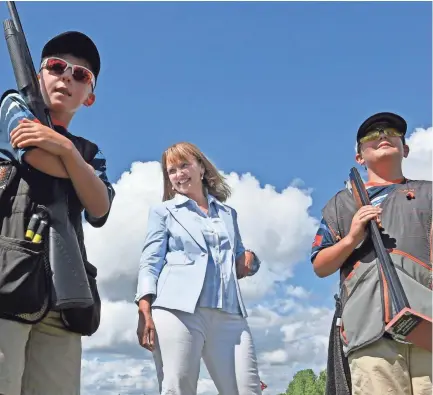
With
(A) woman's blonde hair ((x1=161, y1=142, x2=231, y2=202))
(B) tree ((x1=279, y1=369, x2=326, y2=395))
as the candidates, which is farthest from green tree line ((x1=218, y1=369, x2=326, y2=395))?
(A) woman's blonde hair ((x1=161, y1=142, x2=231, y2=202))

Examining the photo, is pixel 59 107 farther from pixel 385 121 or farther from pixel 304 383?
pixel 304 383

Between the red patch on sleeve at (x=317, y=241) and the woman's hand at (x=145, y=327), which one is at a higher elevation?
the red patch on sleeve at (x=317, y=241)

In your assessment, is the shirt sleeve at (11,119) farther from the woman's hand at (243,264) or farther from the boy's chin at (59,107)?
the woman's hand at (243,264)

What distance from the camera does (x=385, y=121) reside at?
456cm

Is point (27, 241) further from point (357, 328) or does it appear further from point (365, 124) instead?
point (365, 124)

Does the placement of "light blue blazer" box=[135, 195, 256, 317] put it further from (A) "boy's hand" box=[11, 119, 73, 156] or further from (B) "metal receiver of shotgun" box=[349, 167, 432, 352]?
(A) "boy's hand" box=[11, 119, 73, 156]

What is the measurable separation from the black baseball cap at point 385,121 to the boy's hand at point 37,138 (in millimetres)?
2447

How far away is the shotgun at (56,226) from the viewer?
294cm

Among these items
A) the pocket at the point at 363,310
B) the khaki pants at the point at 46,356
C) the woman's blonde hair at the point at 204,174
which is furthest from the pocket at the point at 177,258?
the khaki pants at the point at 46,356

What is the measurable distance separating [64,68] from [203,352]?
94.6 inches

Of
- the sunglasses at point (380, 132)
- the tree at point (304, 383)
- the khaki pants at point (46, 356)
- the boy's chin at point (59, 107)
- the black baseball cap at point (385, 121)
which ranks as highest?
the tree at point (304, 383)

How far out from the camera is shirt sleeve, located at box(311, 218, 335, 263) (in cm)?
434

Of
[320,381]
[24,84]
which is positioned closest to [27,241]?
[24,84]

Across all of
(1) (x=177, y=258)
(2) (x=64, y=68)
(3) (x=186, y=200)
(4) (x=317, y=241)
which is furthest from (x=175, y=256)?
(2) (x=64, y=68)
